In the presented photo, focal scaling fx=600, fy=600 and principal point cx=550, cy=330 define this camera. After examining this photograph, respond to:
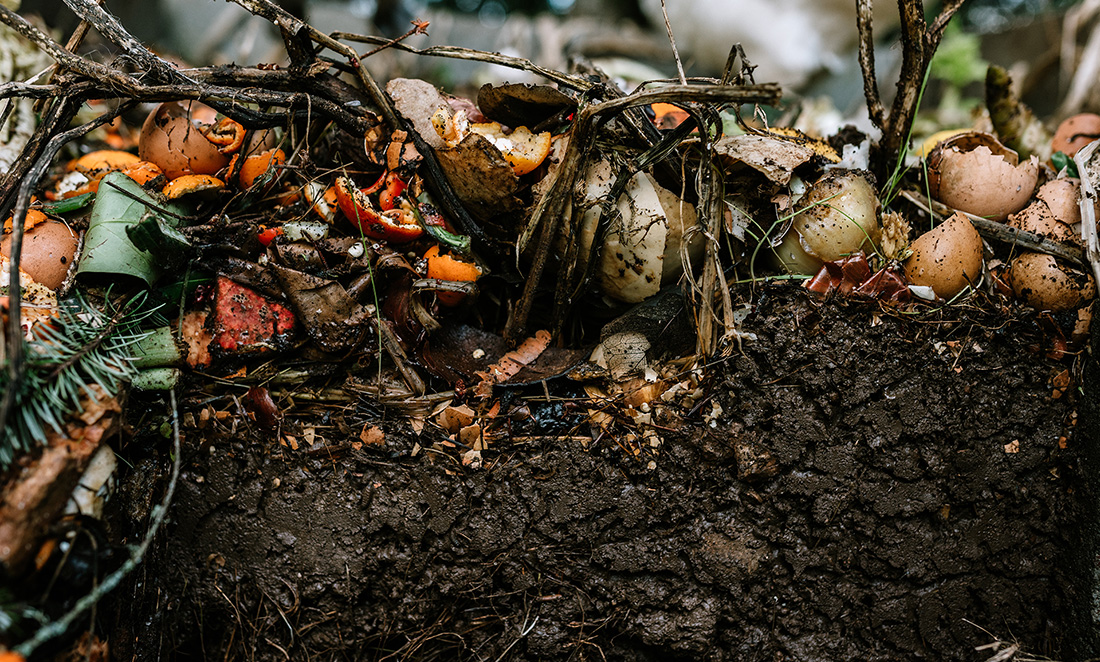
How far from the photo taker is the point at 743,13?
434 centimetres

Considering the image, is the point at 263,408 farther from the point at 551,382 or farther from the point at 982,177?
the point at 982,177

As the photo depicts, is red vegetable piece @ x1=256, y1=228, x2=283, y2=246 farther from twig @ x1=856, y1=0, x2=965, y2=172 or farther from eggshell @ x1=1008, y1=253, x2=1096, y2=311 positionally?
eggshell @ x1=1008, y1=253, x2=1096, y2=311

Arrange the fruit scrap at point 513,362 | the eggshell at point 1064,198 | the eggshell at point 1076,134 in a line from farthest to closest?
the eggshell at point 1076,134
the eggshell at point 1064,198
the fruit scrap at point 513,362

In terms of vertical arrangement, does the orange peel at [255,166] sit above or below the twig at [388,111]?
below

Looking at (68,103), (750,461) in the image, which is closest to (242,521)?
(68,103)

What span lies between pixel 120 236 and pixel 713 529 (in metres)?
1.65

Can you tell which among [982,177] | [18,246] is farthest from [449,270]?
[982,177]

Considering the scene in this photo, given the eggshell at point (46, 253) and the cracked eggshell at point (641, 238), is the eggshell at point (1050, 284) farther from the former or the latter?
the eggshell at point (46, 253)

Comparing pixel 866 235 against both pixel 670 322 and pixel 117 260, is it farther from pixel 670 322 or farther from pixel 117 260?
pixel 117 260

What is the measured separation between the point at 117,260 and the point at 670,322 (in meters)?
1.39

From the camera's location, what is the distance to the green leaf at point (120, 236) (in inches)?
57.2

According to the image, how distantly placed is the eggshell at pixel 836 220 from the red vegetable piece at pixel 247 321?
142 centimetres

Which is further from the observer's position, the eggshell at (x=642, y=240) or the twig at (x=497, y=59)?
the twig at (x=497, y=59)

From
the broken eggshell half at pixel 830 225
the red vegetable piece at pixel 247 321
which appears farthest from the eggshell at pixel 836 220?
A: the red vegetable piece at pixel 247 321
